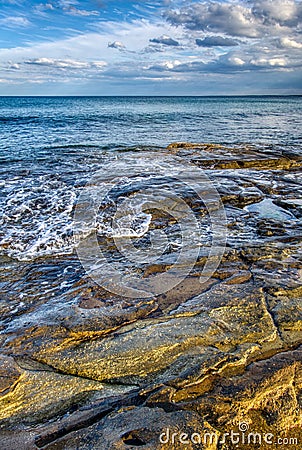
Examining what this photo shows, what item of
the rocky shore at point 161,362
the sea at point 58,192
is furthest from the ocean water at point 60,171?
the rocky shore at point 161,362

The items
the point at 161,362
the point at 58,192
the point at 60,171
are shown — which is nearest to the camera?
the point at 161,362

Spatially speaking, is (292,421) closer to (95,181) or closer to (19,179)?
(95,181)

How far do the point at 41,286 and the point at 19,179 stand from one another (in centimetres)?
758

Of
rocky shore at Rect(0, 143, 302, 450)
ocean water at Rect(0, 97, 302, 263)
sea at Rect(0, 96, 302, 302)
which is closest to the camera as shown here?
rocky shore at Rect(0, 143, 302, 450)

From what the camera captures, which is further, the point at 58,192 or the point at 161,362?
the point at 58,192

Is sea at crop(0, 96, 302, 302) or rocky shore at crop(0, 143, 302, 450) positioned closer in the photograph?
rocky shore at crop(0, 143, 302, 450)

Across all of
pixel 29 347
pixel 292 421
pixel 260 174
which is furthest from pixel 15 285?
pixel 260 174

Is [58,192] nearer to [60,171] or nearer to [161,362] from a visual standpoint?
[60,171]

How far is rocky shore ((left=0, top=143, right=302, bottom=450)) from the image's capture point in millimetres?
2443

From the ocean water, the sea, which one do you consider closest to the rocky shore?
the sea

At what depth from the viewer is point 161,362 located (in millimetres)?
3270

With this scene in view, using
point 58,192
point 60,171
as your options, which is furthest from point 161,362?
point 60,171

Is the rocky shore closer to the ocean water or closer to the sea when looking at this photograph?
the sea

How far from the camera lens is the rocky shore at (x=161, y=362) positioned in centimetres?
244
